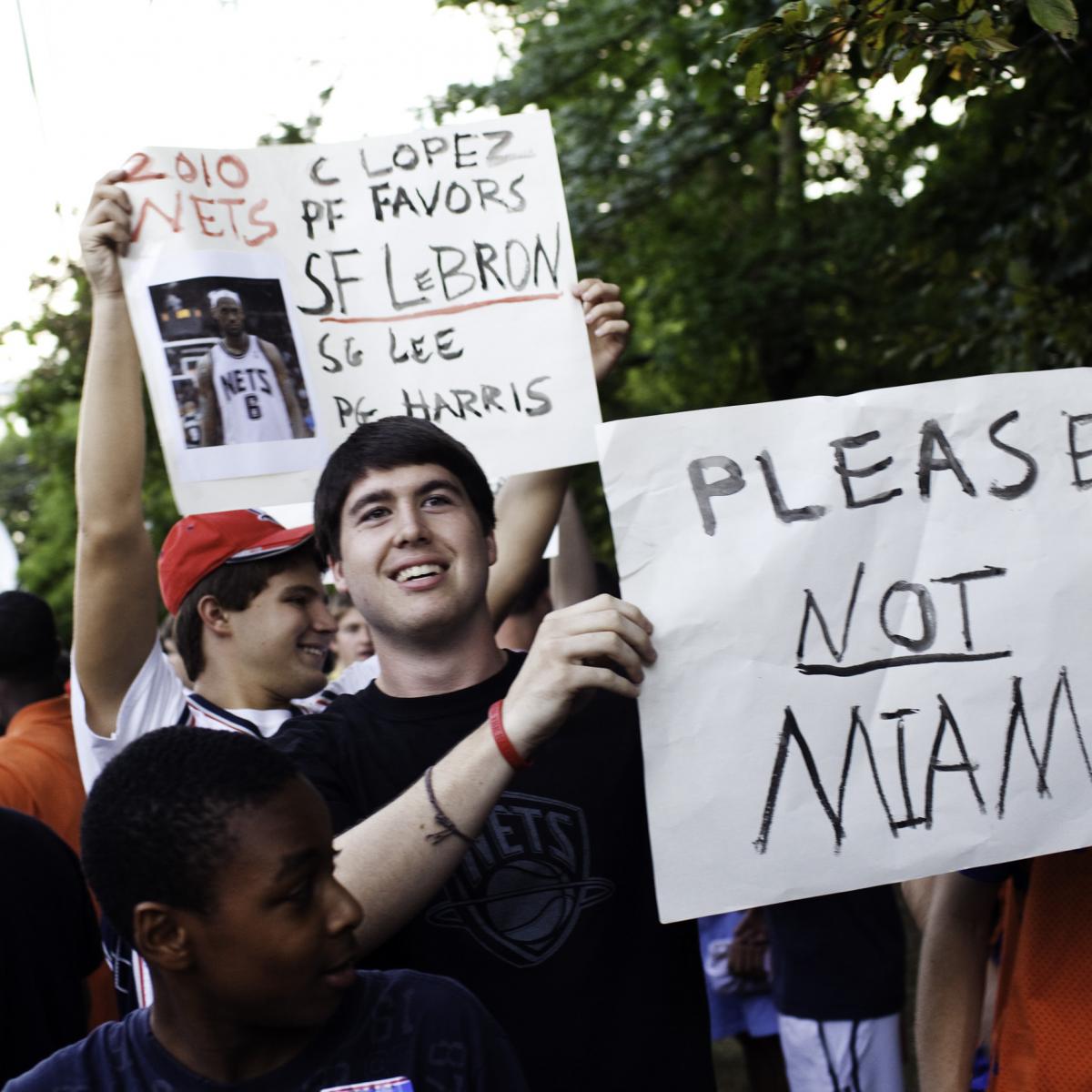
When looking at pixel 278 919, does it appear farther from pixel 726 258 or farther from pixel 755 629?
pixel 726 258

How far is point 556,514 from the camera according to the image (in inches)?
111

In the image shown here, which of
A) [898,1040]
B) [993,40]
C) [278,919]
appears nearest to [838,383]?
[898,1040]

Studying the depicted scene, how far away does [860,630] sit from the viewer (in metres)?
1.86

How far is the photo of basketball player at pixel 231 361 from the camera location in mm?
2594

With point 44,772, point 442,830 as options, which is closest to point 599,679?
point 442,830

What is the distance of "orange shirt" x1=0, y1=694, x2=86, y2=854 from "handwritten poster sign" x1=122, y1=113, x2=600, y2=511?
45.4 inches

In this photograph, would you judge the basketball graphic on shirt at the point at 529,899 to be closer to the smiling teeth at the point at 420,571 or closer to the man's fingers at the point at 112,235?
the smiling teeth at the point at 420,571

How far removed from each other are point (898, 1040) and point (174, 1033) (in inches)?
108

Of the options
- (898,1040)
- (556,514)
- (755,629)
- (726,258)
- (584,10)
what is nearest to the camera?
(755,629)

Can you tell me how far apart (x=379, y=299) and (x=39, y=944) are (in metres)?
1.40

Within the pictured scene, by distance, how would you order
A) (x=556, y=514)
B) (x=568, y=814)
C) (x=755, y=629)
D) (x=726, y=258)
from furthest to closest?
(x=726, y=258)
(x=556, y=514)
(x=568, y=814)
(x=755, y=629)

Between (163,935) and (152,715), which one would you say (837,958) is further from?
(163,935)

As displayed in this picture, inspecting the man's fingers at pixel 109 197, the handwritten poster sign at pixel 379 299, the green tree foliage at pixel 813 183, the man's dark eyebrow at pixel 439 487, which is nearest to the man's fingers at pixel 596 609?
the man's dark eyebrow at pixel 439 487

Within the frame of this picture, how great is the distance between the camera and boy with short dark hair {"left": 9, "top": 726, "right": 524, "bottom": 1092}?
139 cm
